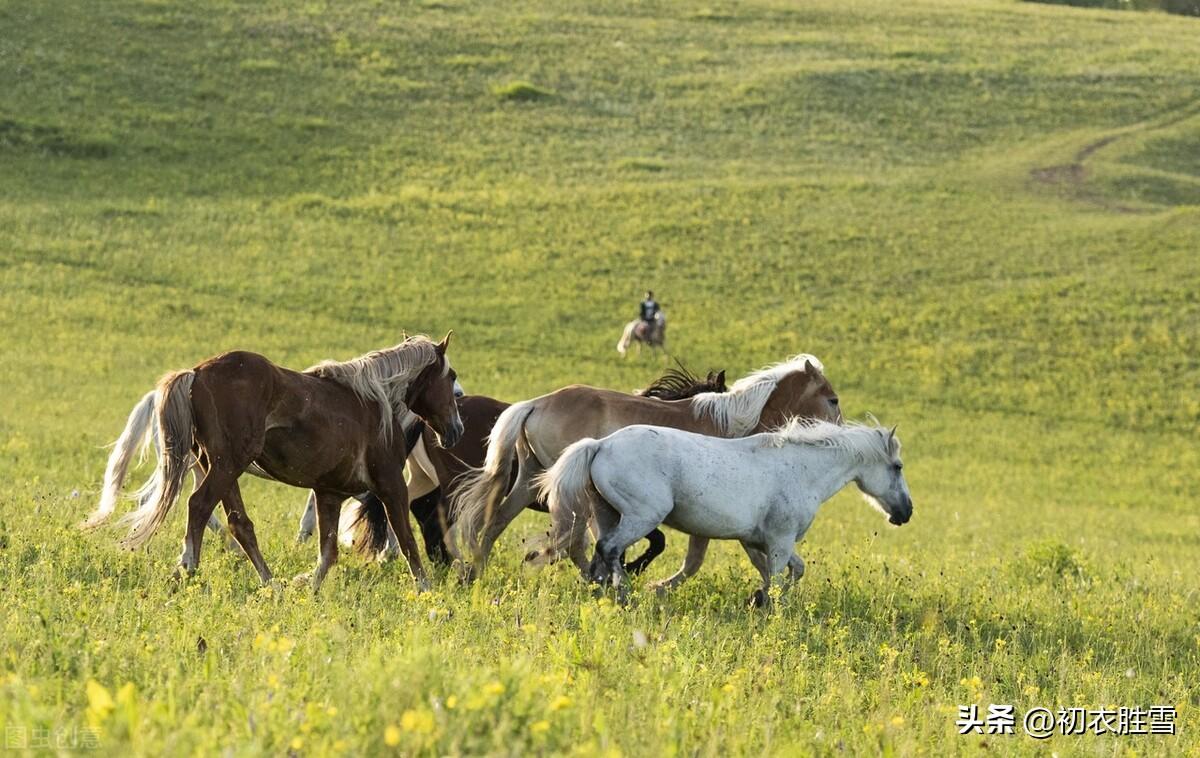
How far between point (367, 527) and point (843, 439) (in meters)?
3.85

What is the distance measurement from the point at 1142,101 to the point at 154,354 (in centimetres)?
4579

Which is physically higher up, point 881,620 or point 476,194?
point 881,620

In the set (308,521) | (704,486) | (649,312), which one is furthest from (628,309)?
(704,486)

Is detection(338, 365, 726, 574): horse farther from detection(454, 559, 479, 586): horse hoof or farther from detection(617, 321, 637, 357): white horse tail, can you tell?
detection(617, 321, 637, 357): white horse tail

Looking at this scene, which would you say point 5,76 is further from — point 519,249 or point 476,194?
point 519,249

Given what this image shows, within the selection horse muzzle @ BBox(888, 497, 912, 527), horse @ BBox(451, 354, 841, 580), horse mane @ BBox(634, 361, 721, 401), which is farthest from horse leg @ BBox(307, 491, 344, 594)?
horse muzzle @ BBox(888, 497, 912, 527)

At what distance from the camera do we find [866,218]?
4353 centimetres

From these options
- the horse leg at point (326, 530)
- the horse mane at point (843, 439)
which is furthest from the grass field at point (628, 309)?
the horse mane at point (843, 439)

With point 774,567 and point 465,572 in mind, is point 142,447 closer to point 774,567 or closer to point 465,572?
point 465,572

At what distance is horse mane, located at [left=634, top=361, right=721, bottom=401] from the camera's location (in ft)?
41.0

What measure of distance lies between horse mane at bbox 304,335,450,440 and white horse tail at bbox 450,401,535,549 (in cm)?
75

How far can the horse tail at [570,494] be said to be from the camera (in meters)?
9.62

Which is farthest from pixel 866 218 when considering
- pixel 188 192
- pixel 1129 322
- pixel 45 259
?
pixel 45 259

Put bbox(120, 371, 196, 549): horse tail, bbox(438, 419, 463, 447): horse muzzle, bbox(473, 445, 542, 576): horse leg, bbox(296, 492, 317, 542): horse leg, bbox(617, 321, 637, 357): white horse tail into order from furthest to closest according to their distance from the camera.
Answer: bbox(617, 321, 637, 357): white horse tail → bbox(296, 492, 317, 542): horse leg → bbox(473, 445, 542, 576): horse leg → bbox(438, 419, 463, 447): horse muzzle → bbox(120, 371, 196, 549): horse tail
